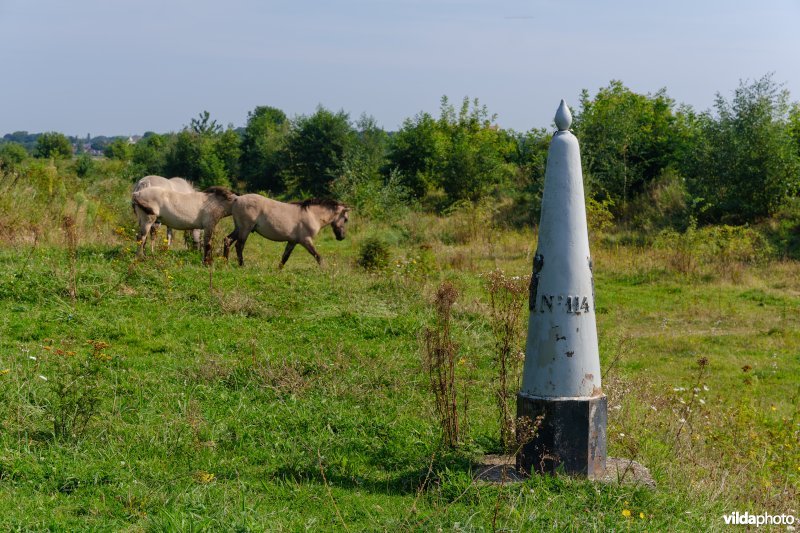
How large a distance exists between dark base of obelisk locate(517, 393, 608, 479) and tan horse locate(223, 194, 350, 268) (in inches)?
383

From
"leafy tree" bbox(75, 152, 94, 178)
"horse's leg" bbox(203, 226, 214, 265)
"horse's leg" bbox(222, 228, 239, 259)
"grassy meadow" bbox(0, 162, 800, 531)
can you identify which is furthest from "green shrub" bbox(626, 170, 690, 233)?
"leafy tree" bbox(75, 152, 94, 178)

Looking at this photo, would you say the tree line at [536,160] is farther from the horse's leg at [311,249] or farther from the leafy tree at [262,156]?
the horse's leg at [311,249]

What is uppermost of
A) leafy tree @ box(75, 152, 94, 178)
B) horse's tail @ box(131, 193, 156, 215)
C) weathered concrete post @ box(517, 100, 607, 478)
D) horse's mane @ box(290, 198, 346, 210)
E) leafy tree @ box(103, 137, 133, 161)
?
leafy tree @ box(103, 137, 133, 161)

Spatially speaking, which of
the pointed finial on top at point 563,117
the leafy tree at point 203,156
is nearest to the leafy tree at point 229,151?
the leafy tree at point 203,156

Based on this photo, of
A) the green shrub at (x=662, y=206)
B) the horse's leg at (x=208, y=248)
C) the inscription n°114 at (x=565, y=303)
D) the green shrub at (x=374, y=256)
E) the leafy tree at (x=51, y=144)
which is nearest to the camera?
the inscription n°114 at (x=565, y=303)

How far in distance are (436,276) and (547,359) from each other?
34.0 feet

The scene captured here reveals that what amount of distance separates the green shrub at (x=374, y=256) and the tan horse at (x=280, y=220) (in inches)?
35.9

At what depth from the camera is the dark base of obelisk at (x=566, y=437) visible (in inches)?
219

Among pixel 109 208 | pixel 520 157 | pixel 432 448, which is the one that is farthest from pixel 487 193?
pixel 432 448

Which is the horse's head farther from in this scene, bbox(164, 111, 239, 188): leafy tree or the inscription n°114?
bbox(164, 111, 239, 188): leafy tree

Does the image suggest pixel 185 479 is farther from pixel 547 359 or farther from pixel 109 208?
pixel 109 208

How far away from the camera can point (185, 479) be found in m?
5.33

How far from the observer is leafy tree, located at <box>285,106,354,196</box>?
38312 mm

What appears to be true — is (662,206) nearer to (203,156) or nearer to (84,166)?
(203,156)
